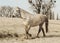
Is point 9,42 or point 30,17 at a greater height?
point 30,17

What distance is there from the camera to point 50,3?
4647cm

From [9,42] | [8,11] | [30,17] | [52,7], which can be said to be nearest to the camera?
[9,42]

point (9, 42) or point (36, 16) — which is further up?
point (36, 16)

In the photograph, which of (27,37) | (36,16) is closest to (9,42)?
(27,37)

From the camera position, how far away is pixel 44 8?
46.9 meters

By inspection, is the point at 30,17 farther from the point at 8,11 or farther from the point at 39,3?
the point at 8,11

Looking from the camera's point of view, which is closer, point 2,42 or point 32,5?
point 2,42

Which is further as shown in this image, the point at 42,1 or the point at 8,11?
the point at 8,11

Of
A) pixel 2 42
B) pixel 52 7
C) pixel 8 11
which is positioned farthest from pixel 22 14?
pixel 8 11

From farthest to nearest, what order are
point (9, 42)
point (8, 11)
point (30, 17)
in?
point (8, 11) < point (30, 17) < point (9, 42)

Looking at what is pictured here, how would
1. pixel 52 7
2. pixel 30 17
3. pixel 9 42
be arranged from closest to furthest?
pixel 9 42 → pixel 30 17 → pixel 52 7

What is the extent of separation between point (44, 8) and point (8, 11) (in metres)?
11.6

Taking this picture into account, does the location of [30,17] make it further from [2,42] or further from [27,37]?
[2,42]

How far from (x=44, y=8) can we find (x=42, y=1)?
163 centimetres
